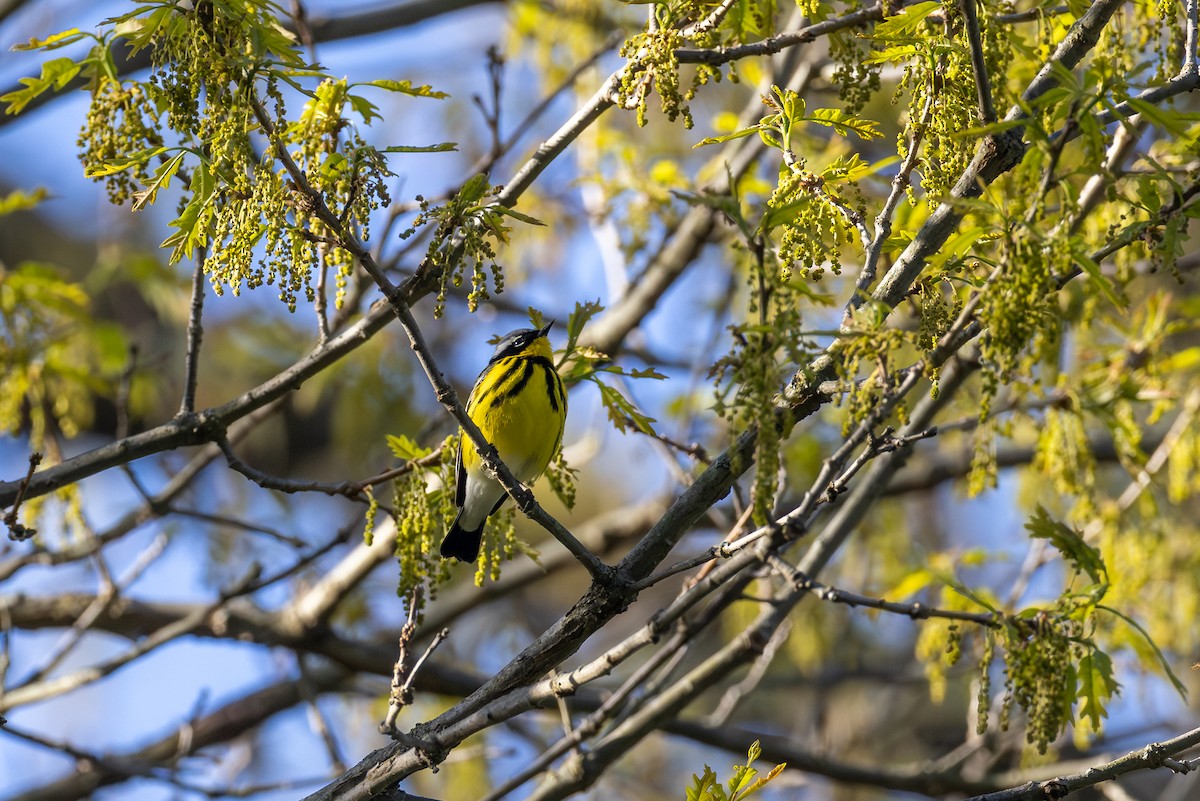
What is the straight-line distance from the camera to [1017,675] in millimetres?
2346

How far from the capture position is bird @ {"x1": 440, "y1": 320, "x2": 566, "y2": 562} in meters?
3.75

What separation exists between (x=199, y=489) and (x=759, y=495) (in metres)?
8.15

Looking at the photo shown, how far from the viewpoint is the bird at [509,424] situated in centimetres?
375

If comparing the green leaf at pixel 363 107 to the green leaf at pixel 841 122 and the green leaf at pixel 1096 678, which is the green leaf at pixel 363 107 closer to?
the green leaf at pixel 841 122

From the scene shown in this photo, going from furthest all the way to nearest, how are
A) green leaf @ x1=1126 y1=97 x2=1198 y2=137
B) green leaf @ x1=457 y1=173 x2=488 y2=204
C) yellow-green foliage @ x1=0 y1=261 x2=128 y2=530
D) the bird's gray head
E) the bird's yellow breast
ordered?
the bird's gray head
yellow-green foliage @ x1=0 y1=261 x2=128 y2=530
the bird's yellow breast
green leaf @ x1=457 y1=173 x2=488 y2=204
green leaf @ x1=1126 y1=97 x2=1198 y2=137

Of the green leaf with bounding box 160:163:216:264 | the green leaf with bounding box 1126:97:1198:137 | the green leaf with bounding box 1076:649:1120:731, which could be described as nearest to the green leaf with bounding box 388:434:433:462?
the green leaf with bounding box 160:163:216:264

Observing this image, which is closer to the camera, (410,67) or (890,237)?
(890,237)

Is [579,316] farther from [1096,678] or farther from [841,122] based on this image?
[1096,678]

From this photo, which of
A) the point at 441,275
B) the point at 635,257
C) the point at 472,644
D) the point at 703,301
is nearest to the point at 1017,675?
the point at 441,275

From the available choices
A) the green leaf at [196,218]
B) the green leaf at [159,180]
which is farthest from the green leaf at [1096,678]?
the green leaf at [159,180]

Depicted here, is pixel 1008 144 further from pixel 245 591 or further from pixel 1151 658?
pixel 245 591

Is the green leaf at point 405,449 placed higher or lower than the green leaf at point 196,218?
lower

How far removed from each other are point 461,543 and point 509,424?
652 millimetres

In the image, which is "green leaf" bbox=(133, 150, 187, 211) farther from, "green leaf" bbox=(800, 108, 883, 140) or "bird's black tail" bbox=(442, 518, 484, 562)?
"bird's black tail" bbox=(442, 518, 484, 562)
